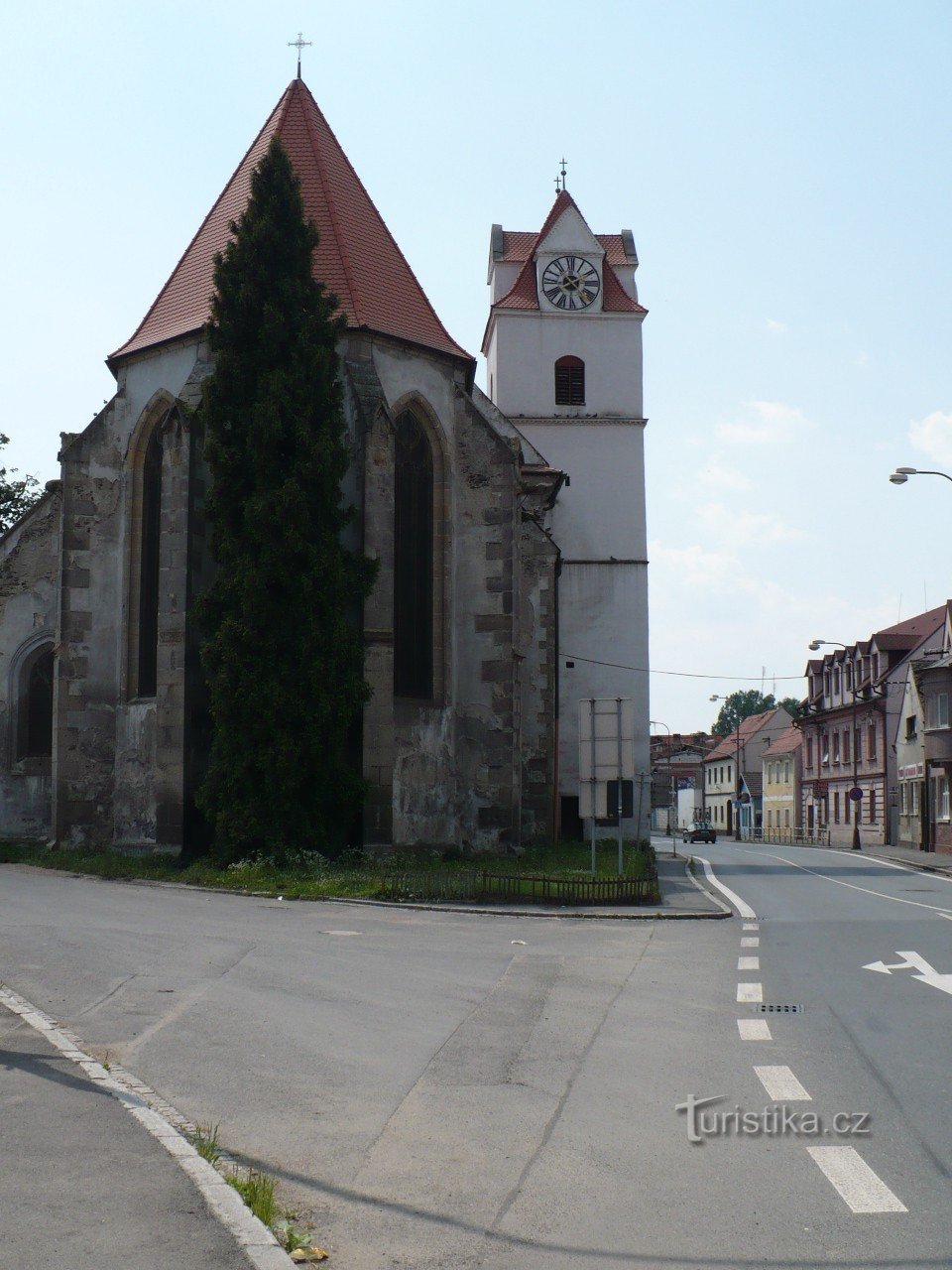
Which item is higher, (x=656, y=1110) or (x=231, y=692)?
(x=231, y=692)

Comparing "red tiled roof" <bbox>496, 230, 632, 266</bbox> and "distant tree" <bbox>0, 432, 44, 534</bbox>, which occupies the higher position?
"red tiled roof" <bbox>496, 230, 632, 266</bbox>

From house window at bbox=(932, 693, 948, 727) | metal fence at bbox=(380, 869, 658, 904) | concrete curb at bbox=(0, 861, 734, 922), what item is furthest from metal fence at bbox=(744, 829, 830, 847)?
concrete curb at bbox=(0, 861, 734, 922)

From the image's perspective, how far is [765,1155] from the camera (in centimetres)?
544

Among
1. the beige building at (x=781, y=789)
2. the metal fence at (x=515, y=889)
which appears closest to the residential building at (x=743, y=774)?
the beige building at (x=781, y=789)

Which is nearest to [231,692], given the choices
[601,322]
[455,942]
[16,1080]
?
[455,942]

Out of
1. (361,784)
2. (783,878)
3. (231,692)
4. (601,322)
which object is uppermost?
(601,322)

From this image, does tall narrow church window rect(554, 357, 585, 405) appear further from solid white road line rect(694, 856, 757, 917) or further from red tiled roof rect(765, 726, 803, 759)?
red tiled roof rect(765, 726, 803, 759)

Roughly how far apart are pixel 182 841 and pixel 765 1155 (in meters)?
20.3

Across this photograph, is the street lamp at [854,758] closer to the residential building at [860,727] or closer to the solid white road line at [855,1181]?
the residential building at [860,727]

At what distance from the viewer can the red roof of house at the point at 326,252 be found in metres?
27.4

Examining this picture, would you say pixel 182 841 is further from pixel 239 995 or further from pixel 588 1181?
pixel 588 1181

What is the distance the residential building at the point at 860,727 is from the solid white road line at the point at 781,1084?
1876 inches

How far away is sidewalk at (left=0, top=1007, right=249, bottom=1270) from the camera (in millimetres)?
4098

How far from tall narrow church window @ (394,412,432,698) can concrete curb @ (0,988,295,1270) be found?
1835 cm
